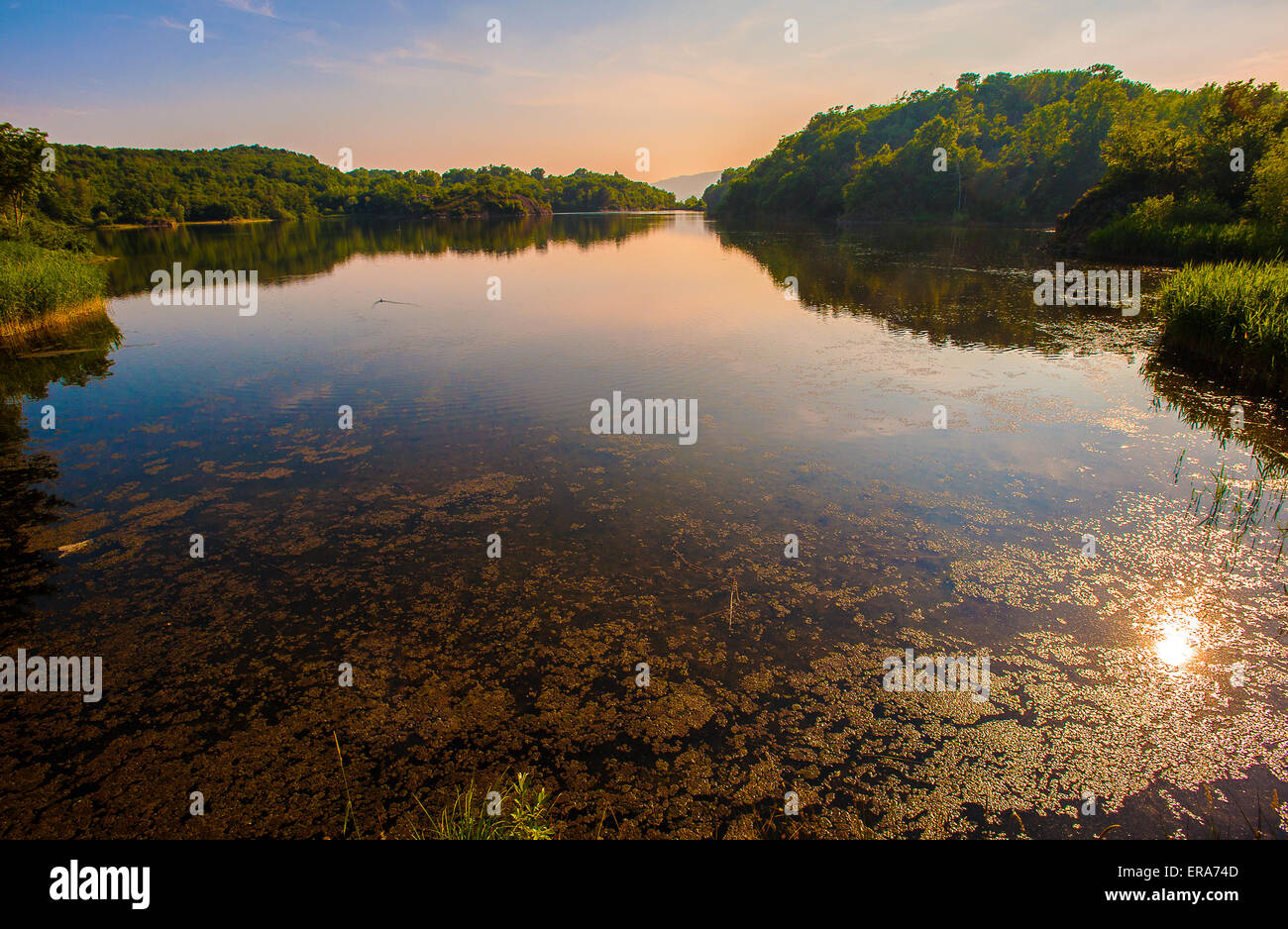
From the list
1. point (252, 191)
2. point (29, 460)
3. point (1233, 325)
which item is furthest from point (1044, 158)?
point (252, 191)

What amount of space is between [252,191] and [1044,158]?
11016 centimetres

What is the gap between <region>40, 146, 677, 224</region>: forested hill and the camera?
75.0 metres

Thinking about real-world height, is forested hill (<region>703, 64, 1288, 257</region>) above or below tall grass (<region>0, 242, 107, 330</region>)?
above

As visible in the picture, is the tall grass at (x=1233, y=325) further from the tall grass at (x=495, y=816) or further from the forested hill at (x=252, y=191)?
the forested hill at (x=252, y=191)

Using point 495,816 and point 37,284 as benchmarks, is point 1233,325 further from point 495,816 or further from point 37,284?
point 37,284

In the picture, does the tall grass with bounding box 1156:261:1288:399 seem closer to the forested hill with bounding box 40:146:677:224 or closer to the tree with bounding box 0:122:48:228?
the tree with bounding box 0:122:48:228

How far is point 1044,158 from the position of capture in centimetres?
5778

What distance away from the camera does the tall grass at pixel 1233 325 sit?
985 cm

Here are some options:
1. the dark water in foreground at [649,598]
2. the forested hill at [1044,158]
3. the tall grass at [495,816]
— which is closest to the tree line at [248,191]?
the forested hill at [1044,158]

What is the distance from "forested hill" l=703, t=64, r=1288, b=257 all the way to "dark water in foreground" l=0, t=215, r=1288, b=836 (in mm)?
20326

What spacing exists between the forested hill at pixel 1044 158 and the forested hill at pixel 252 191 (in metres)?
47.8

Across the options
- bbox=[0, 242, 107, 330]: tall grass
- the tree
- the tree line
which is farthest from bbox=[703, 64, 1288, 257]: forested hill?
the tree line

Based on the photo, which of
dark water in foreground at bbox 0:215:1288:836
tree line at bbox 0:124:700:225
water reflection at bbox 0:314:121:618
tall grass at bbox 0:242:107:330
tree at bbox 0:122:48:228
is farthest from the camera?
tree line at bbox 0:124:700:225
